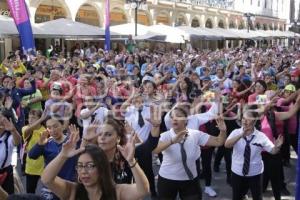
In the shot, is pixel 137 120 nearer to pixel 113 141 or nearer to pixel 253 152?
pixel 253 152

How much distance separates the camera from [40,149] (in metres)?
4.64

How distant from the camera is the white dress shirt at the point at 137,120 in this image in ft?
20.6

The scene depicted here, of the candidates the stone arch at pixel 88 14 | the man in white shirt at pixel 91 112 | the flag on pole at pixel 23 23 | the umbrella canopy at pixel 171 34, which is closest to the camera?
the man in white shirt at pixel 91 112

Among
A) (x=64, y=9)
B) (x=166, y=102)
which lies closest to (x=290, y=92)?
(x=166, y=102)

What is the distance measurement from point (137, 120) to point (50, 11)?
20655mm

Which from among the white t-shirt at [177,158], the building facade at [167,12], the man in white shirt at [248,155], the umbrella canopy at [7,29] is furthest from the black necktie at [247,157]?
the building facade at [167,12]

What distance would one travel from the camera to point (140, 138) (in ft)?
19.4

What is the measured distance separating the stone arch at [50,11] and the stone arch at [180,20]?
539 inches

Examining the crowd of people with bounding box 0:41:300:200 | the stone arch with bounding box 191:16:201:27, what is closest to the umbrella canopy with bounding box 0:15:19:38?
the crowd of people with bounding box 0:41:300:200

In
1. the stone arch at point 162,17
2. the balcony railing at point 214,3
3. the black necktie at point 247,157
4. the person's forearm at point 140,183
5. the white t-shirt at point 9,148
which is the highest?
the balcony railing at point 214,3

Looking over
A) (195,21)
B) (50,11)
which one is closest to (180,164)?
(50,11)

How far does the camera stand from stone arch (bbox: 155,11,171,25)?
3544 centimetres

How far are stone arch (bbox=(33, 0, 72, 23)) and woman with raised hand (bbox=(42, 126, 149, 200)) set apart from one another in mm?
21939

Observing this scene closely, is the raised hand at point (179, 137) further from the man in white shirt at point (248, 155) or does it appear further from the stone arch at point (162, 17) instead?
the stone arch at point (162, 17)
